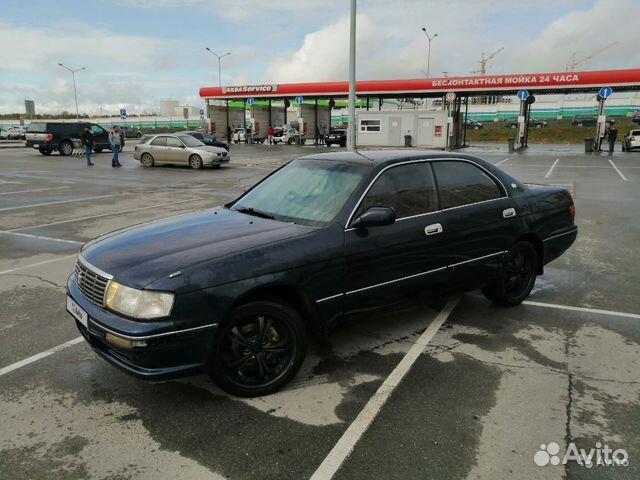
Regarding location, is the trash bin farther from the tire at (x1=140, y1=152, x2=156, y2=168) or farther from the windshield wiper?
the windshield wiper

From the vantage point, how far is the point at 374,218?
3816 millimetres

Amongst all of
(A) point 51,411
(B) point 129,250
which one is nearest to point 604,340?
(B) point 129,250

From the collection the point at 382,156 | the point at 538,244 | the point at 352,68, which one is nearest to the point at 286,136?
the point at 352,68

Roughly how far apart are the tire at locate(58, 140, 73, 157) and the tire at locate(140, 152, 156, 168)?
375 inches

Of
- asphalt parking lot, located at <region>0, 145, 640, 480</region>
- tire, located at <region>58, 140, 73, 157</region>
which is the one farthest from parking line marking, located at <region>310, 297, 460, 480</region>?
tire, located at <region>58, 140, 73, 157</region>

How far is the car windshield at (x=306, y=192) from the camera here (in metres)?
4.07

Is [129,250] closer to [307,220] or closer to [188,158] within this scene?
[307,220]

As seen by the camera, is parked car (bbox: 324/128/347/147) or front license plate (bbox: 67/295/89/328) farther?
parked car (bbox: 324/128/347/147)

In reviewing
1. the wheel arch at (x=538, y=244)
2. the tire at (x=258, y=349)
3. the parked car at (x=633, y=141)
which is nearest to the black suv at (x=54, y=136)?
the wheel arch at (x=538, y=244)

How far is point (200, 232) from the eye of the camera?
384 cm

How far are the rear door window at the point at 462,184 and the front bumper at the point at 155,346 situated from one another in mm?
2498

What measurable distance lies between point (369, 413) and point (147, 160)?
22347mm

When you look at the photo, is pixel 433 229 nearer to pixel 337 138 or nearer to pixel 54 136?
pixel 54 136

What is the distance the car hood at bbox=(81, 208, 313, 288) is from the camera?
326 centimetres
